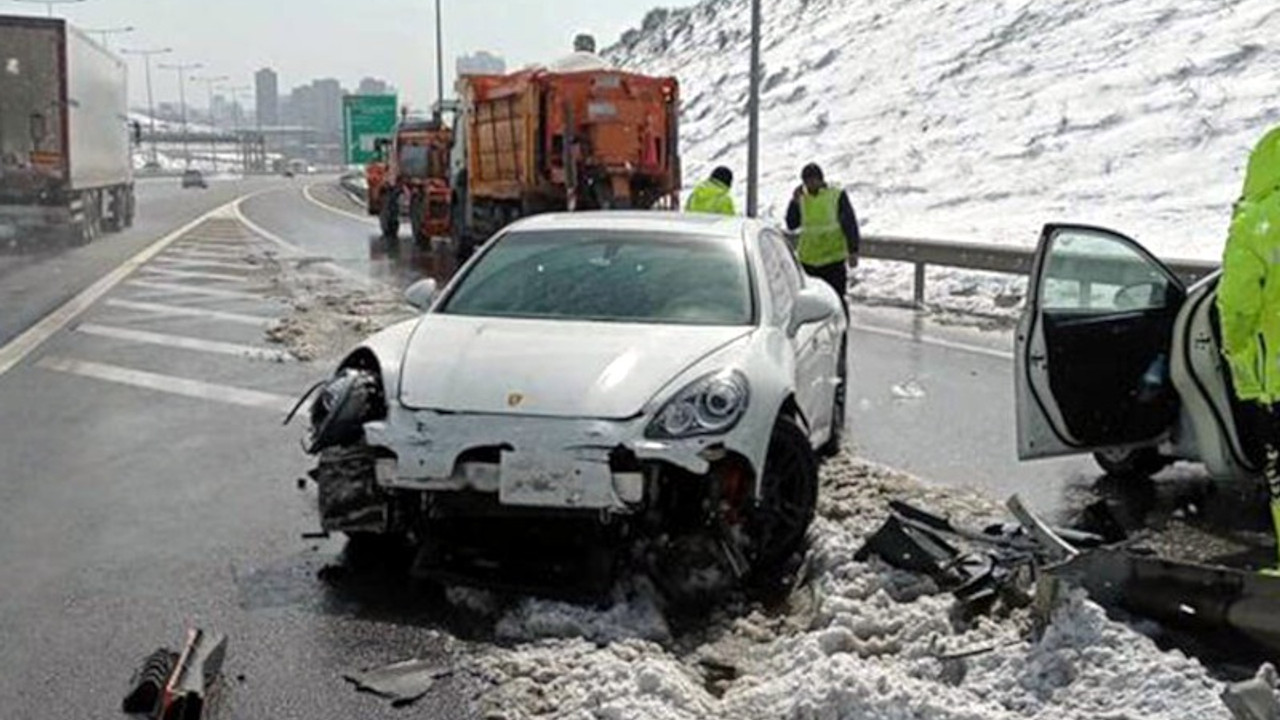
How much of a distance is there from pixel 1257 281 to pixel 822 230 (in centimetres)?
739

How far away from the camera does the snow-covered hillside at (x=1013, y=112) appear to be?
24.5 meters

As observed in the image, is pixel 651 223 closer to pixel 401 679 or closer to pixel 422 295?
pixel 422 295

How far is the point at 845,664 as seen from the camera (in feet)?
14.3

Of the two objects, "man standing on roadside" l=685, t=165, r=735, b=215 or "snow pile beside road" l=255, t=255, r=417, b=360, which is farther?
"man standing on roadside" l=685, t=165, r=735, b=215

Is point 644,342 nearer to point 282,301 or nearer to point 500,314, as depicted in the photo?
point 500,314

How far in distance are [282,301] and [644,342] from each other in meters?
10.9

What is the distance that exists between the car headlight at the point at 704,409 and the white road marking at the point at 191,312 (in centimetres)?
891

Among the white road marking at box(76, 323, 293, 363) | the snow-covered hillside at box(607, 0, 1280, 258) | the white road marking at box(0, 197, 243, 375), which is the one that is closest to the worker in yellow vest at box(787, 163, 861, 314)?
the white road marking at box(76, 323, 293, 363)

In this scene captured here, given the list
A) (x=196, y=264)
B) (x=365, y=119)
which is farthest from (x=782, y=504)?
(x=365, y=119)

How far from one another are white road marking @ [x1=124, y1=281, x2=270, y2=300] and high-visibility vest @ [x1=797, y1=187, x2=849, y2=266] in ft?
22.5

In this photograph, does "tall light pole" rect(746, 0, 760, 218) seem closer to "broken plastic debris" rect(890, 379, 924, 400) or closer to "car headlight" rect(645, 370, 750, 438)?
"broken plastic debris" rect(890, 379, 924, 400)

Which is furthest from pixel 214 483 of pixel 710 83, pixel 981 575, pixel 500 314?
pixel 710 83

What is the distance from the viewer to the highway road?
469 cm

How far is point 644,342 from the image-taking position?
584 centimetres
